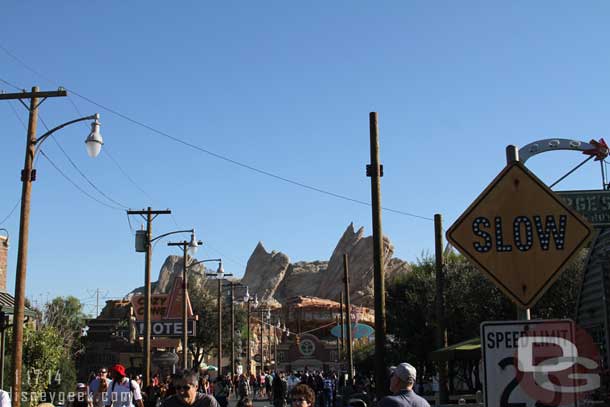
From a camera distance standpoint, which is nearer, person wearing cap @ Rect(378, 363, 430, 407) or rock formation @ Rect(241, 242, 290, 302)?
person wearing cap @ Rect(378, 363, 430, 407)

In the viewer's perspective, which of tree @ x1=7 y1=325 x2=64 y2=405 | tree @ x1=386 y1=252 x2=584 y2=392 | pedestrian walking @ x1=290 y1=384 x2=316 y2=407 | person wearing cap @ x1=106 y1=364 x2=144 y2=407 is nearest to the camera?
pedestrian walking @ x1=290 y1=384 x2=316 y2=407

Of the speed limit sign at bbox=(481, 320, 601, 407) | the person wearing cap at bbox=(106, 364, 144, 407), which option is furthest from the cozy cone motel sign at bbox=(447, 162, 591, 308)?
the person wearing cap at bbox=(106, 364, 144, 407)

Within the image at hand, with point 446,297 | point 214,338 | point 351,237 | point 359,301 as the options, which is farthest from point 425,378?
point 351,237

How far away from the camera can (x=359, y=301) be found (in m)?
150

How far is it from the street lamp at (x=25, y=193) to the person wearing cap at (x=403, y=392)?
11.2m

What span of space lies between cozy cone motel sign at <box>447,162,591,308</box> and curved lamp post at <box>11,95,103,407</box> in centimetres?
1288

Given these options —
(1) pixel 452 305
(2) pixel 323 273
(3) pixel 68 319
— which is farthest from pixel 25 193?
(2) pixel 323 273

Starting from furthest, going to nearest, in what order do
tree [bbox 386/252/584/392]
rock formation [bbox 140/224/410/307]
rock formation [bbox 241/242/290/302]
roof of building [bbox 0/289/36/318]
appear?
rock formation [bbox 241/242/290/302]
rock formation [bbox 140/224/410/307]
tree [bbox 386/252/584/392]
roof of building [bbox 0/289/36/318]

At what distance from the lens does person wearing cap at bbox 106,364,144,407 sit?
44.7ft

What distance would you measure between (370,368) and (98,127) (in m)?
42.9

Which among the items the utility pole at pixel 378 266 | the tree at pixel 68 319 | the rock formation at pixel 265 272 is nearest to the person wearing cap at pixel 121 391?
the utility pole at pixel 378 266

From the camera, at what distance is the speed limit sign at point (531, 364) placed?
16.0 ft
